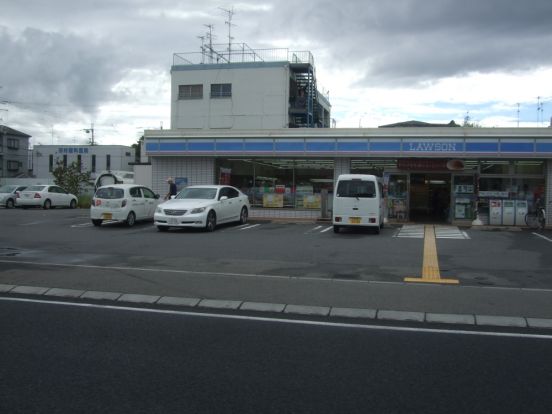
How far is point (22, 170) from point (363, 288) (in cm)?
7655

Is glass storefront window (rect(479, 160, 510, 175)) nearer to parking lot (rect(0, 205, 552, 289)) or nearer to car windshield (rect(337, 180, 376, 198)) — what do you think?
parking lot (rect(0, 205, 552, 289))

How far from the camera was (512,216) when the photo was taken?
855 inches

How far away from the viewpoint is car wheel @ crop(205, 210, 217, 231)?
18.6 meters

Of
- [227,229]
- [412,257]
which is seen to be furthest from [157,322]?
[227,229]

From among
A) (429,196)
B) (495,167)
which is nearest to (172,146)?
(429,196)

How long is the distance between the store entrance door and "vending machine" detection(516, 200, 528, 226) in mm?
2827

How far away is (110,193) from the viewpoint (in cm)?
2044

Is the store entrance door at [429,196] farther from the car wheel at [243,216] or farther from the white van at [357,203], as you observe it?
the car wheel at [243,216]

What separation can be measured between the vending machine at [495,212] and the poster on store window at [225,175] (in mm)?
11099

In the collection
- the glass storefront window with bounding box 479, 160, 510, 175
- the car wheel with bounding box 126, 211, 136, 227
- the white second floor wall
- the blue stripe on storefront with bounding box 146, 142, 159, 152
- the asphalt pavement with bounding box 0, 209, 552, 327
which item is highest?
the white second floor wall

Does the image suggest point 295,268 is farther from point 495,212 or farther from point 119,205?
point 495,212

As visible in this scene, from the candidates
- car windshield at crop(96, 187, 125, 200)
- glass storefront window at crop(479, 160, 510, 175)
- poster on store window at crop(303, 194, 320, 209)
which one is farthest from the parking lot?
poster on store window at crop(303, 194, 320, 209)

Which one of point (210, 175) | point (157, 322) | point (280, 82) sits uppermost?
point (280, 82)

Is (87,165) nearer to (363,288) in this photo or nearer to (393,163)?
(393,163)
